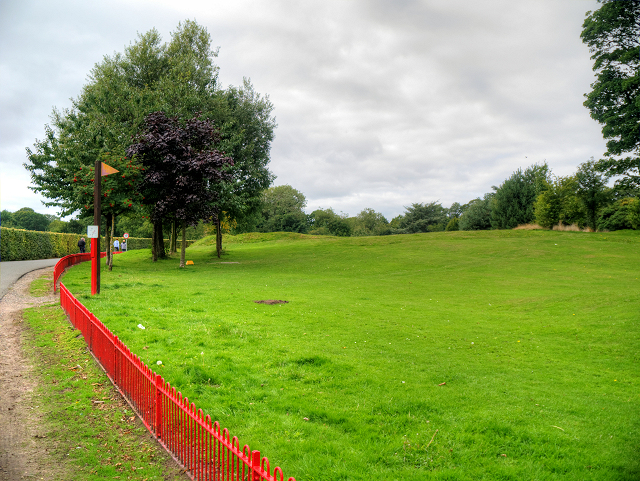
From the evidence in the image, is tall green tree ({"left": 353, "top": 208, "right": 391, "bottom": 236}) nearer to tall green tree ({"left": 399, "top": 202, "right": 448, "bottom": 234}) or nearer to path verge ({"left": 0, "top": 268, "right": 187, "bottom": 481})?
tall green tree ({"left": 399, "top": 202, "right": 448, "bottom": 234})

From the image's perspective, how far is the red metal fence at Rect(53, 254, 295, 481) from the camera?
3.81 meters

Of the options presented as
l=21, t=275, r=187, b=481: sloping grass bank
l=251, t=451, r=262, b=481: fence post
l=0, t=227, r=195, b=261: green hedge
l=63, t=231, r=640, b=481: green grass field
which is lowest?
l=21, t=275, r=187, b=481: sloping grass bank

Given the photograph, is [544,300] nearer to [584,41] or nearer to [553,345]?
[553,345]

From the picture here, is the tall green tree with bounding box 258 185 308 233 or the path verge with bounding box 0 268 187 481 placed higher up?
the tall green tree with bounding box 258 185 308 233

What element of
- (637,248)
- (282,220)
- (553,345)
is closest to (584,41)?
(637,248)

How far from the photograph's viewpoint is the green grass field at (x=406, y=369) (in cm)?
494

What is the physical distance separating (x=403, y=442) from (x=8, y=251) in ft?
125

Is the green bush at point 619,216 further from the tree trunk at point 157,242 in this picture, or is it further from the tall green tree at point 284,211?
the tall green tree at point 284,211

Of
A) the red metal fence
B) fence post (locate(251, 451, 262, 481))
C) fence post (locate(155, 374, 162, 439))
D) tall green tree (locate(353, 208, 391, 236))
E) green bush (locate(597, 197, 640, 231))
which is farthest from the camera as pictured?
tall green tree (locate(353, 208, 391, 236))

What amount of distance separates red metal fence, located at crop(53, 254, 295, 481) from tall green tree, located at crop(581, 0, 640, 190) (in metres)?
37.5

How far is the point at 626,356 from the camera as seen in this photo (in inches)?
365

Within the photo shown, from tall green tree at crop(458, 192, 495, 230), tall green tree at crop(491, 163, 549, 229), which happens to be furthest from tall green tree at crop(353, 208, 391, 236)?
tall green tree at crop(491, 163, 549, 229)

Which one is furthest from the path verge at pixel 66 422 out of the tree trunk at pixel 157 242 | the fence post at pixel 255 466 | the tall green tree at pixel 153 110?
the tree trunk at pixel 157 242

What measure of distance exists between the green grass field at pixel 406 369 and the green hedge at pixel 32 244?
1830cm
